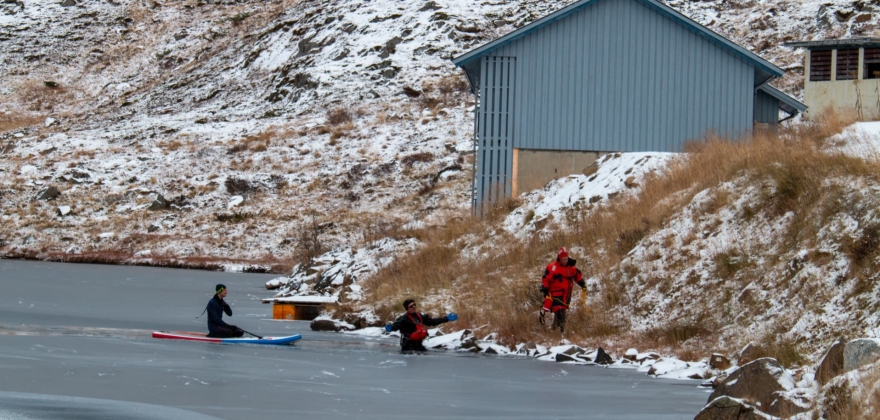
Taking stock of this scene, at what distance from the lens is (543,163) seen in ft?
93.7

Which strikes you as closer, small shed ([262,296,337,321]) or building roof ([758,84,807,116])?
small shed ([262,296,337,321])

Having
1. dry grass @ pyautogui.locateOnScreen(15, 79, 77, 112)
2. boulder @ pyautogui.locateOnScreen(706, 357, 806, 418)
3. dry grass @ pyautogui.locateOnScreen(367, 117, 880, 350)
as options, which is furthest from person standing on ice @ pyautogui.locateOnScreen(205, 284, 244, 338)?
dry grass @ pyautogui.locateOnScreen(15, 79, 77, 112)

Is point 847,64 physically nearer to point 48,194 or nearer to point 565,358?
point 565,358

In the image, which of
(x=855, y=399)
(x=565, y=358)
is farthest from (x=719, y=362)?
(x=855, y=399)

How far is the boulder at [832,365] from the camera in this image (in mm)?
10789

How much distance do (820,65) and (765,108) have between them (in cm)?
779

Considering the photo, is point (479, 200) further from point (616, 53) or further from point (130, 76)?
point (130, 76)

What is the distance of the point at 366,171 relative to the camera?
1954 inches

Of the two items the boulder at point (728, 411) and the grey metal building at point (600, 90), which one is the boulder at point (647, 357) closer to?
the boulder at point (728, 411)

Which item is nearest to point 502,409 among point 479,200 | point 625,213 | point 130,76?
point 625,213

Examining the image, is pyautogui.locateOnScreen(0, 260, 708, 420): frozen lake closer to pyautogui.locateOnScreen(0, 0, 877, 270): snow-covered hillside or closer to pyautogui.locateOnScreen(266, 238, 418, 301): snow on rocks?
pyautogui.locateOnScreen(266, 238, 418, 301): snow on rocks

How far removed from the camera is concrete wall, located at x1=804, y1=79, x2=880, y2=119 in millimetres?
34094

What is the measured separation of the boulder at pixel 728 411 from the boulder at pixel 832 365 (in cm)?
166

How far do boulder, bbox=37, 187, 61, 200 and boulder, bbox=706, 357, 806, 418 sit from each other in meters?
43.1
